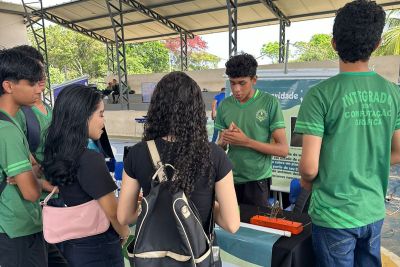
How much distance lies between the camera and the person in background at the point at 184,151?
1137 mm

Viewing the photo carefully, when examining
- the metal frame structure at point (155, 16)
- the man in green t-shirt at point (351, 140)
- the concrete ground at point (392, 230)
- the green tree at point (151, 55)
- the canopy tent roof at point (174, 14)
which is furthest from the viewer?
the green tree at point (151, 55)

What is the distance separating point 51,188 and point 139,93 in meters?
16.1

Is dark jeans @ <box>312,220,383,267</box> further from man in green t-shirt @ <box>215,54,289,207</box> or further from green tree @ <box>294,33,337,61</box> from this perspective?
green tree @ <box>294,33,337,61</box>

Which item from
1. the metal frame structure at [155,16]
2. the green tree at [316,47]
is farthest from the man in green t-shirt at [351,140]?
the green tree at [316,47]

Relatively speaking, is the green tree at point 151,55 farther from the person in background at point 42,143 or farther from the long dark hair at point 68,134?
the long dark hair at point 68,134

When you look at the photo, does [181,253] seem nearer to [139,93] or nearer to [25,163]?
[25,163]

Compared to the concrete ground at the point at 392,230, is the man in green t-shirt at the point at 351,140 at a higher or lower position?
higher

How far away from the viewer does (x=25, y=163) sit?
1.40 m

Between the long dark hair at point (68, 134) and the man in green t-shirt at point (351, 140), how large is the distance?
878mm

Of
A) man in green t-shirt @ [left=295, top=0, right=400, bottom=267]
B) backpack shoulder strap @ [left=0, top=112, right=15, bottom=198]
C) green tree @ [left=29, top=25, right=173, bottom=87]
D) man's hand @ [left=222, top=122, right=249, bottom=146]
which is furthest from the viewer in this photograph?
green tree @ [left=29, top=25, right=173, bottom=87]

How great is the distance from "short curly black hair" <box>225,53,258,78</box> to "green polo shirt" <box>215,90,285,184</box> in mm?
175

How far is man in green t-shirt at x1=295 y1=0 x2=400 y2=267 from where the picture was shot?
1224 millimetres

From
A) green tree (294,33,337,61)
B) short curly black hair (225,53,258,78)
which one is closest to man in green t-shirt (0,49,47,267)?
short curly black hair (225,53,258,78)

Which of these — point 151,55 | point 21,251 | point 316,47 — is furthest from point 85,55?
point 21,251
